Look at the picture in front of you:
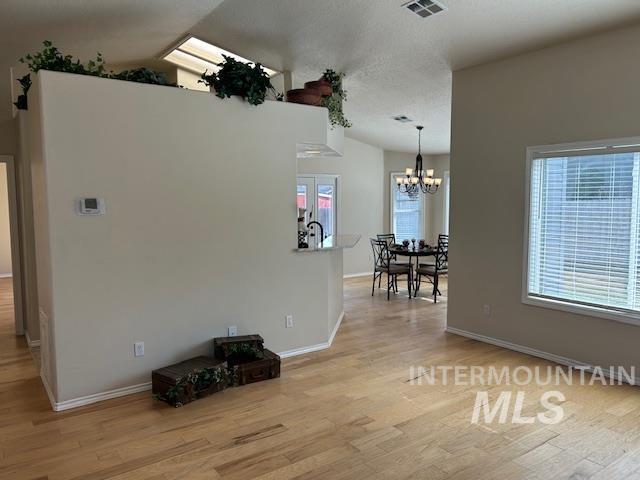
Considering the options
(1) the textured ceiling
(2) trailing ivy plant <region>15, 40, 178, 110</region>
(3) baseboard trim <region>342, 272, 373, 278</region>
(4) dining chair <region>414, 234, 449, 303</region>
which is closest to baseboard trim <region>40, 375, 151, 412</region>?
(2) trailing ivy plant <region>15, 40, 178, 110</region>

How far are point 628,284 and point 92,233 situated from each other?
4514 mm

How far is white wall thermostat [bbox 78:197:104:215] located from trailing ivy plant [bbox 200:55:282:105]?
54.5 inches

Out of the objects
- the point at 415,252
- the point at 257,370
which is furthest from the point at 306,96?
the point at 415,252

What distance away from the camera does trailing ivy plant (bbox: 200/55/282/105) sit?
4.05 m

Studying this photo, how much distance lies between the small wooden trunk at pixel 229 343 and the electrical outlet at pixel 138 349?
2.01 ft

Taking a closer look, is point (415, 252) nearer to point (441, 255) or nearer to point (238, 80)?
point (441, 255)

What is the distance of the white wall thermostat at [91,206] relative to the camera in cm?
353

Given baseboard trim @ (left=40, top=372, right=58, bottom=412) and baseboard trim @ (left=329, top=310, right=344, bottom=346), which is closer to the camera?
baseboard trim @ (left=40, top=372, right=58, bottom=412)

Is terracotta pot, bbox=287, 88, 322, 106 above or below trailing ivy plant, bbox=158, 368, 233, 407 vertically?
above

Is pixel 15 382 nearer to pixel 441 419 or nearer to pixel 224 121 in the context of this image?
pixel 224 121

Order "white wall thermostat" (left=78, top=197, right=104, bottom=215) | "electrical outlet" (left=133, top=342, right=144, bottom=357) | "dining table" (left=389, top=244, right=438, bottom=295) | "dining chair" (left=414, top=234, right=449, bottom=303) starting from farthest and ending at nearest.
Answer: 1. "dining table" (left=389, top=244, right=438, bottom=295)
2. "dining chair" (left=414, top=234, right=449, bottom=303)
3. "electrical outlet" (left=133, top=342, right=144, bottom=357)
4. "white wall thermostat" (left=78, top=197, right=104, bottom=215)

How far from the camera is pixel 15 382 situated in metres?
4.07

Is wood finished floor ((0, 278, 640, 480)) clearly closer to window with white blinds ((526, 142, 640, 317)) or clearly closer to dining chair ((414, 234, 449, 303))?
window with white blinds ((526, 142, 640, 317))

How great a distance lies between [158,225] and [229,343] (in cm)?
120
